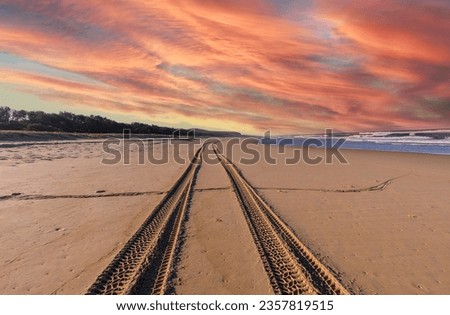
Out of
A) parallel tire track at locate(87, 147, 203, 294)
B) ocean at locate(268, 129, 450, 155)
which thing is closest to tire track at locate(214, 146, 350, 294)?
parallel tire track at locate(87, 147, 203, 294)

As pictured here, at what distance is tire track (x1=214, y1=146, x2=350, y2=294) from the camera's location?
3.49 meters

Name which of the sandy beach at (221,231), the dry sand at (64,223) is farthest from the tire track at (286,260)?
the dry sand at (64,223)

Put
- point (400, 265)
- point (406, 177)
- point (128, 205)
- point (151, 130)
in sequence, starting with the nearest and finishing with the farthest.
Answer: point (400, 265)
point (128, 205)
point (406, 177)
point (151, 130)

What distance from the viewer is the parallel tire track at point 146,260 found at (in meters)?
3.42

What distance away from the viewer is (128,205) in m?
6.93

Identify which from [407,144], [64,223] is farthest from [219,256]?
[407,144]

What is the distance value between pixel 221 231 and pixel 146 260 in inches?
67.0

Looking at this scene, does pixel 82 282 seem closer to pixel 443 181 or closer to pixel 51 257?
pixel 51 257

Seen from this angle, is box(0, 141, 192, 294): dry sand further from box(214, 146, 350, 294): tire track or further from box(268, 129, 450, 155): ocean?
box(268, 129, 450, 155): ocean

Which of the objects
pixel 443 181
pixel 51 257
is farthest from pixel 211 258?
pixel 443 181

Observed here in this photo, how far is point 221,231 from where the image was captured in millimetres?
5293

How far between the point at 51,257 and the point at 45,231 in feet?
3.99

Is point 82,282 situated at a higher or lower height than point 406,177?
lower

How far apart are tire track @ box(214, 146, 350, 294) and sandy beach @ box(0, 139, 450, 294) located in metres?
0.13
